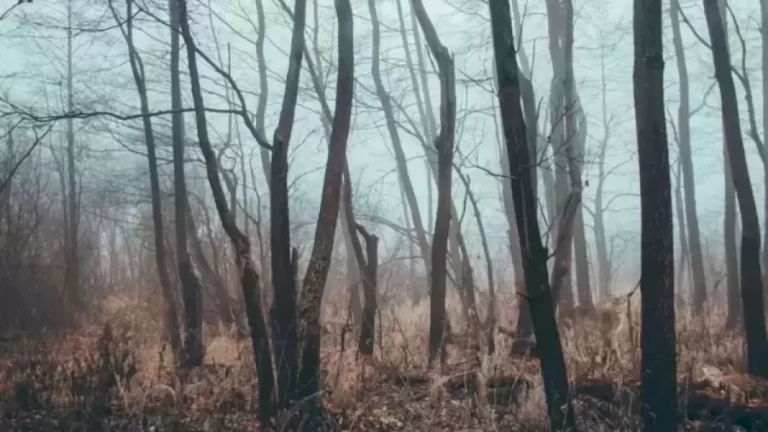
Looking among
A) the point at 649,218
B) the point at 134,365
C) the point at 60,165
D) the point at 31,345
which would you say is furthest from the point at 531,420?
the point at 60,165

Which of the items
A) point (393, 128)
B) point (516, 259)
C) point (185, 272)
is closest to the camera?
point (185, 272)

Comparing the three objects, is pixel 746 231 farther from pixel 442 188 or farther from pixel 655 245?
pixel 442 188

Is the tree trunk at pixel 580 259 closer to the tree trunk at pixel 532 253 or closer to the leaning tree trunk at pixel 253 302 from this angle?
the tree trunk at pixel 532 253

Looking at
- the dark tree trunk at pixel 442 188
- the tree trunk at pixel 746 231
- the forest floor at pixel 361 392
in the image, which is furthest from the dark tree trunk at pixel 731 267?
the dark tree trunk at pixel 442 188

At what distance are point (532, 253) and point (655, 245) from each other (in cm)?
99

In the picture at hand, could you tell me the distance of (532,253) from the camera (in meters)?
5.38

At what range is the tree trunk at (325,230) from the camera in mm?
6207

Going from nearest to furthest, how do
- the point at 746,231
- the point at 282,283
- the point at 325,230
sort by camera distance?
1. the point at 282,283
2. the point at 325,230
3. the point at 746,231

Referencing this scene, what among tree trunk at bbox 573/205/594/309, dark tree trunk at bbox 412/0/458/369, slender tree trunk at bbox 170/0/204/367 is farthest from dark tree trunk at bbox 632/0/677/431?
tree trunk at bbox 573/205/594/309

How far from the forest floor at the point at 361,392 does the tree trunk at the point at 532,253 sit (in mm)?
533

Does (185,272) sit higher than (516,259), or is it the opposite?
(516,259)

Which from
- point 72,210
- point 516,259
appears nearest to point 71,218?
point 72,210

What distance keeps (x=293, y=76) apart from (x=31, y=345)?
163 inches

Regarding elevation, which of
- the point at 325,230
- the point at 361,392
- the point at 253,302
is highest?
the point at 325,230
